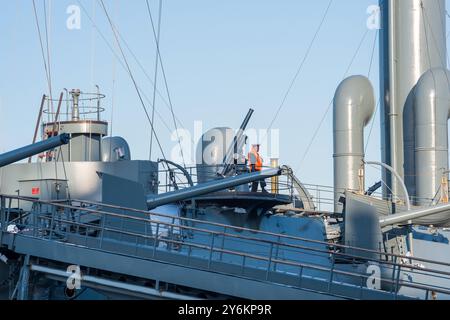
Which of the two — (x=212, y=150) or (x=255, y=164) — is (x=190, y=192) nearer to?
(x=255, y=164)

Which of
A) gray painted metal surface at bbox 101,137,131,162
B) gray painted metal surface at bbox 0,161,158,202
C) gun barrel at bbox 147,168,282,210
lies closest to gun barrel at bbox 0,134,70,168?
gun barrel at bbox 147,168,282,210

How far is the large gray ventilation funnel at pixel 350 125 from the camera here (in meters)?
30.7

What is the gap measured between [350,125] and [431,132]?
10.1 feet

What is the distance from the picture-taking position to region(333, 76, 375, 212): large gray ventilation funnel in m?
30.7

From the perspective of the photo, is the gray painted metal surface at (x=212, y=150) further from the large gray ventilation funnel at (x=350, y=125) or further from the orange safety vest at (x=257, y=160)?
the large gray ventilation funnel at (x=350, y=125)

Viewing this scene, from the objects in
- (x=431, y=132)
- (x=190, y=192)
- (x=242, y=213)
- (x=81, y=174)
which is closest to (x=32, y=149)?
(x=190, y=192)

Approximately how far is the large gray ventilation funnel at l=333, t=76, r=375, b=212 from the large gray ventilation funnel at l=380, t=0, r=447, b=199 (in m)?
1.29

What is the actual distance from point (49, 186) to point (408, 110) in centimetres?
1542

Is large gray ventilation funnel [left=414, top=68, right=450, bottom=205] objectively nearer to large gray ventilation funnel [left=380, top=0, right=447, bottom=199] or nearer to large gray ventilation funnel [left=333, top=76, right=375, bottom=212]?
large gray ventilation funnel [left=380, top=0, right=447, bottom=199]

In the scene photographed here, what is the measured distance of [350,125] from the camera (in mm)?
30875

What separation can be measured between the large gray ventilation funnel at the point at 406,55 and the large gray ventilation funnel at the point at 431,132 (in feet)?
5.02

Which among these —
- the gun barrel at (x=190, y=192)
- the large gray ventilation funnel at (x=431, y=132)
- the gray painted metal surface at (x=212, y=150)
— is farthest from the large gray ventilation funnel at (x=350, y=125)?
the gun barrel at (x=190, y=192)
